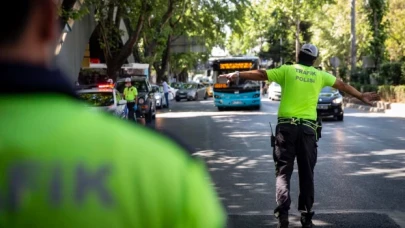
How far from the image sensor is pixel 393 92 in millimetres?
28734

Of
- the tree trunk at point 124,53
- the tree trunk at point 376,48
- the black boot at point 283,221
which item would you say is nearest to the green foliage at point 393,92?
the tree trunk at point 376,48

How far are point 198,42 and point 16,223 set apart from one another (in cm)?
4232

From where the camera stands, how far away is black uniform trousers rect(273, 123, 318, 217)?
583 cm

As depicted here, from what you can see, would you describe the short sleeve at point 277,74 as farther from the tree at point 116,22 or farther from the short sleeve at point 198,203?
the tree at point 116,22

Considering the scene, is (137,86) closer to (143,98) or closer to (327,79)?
(143,98)

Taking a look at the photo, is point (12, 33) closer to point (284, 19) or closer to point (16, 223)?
point (16, 223)

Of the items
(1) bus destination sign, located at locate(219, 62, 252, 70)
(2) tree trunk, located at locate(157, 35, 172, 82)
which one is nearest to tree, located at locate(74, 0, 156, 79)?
(1) bus destination sign, located at locate(219, 62, 252, 70)

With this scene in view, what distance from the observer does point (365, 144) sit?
44.5ft

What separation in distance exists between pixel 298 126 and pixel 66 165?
4.81 metres

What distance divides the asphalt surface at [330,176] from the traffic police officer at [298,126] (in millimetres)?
614

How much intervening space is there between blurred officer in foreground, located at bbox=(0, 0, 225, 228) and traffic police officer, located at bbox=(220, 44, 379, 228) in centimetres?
469

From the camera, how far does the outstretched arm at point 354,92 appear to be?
6.14m

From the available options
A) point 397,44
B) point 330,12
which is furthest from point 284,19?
point 397,44

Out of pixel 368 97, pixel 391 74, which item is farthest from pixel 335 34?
pixel 368 97
